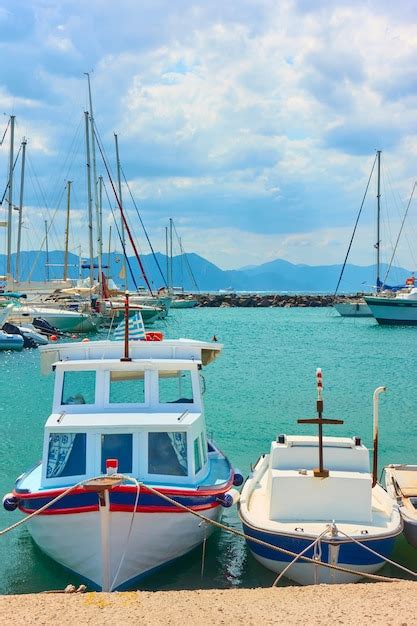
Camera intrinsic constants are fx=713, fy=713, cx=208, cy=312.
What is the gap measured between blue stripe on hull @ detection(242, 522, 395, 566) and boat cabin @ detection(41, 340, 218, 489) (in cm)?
150

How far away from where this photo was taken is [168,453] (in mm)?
10875

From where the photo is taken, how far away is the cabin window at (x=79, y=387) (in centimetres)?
1222

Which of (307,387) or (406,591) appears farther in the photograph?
(307,387)

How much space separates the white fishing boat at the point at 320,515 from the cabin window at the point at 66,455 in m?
2.68

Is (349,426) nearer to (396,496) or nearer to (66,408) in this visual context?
(396,496)

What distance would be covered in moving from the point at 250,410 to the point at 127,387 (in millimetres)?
13715

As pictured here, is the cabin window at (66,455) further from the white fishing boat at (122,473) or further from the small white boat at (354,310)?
the small white boat at (354,310)

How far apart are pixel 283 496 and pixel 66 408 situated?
3863 millimetres

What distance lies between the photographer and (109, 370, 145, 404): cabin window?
12.0 m

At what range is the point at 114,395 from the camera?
12023 millimetres

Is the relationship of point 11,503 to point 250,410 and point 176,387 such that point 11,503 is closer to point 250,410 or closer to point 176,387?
point 176,387

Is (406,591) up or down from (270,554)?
up

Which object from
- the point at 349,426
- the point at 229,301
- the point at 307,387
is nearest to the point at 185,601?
the point at 349,426

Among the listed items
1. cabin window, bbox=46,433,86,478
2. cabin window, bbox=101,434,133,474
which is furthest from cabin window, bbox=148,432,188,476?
cabin window, bbox=46,433,86,478
